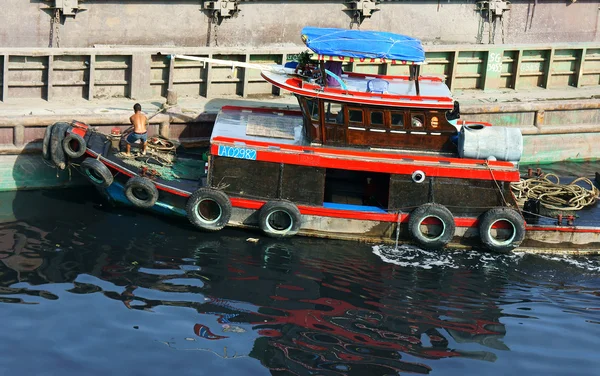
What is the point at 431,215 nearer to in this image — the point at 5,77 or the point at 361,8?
the point at 361,8

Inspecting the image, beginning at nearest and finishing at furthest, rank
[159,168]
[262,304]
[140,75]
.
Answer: [262,304] → [159,168] → [140,75]

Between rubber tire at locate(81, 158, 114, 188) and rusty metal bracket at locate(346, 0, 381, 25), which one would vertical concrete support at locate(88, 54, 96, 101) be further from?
rusty metal bracket at locate(346, 0, 381, 25)

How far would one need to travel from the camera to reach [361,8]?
22.6 metres

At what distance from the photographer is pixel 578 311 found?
13.5 m

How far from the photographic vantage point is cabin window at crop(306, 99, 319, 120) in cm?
1555

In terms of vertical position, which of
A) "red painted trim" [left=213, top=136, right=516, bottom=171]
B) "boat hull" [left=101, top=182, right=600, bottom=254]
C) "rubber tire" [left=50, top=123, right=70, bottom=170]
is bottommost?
"boat hull" [left=101, top=182, right=600, bottom=254]

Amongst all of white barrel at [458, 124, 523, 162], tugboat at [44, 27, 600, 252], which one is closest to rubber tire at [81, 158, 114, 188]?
tugboat at [44, 27, 600, 252]

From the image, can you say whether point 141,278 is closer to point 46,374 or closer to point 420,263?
point 46,374

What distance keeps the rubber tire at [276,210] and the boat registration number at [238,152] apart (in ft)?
3.04

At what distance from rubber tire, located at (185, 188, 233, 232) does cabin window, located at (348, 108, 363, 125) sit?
2681 millimetres

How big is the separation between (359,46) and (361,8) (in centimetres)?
759

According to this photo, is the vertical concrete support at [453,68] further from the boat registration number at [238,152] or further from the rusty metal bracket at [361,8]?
the boat registration number at [238,152]

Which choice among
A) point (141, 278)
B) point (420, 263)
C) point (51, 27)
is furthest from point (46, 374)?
point (51, 27)

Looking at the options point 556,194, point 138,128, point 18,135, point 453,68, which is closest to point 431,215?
point 556,194
